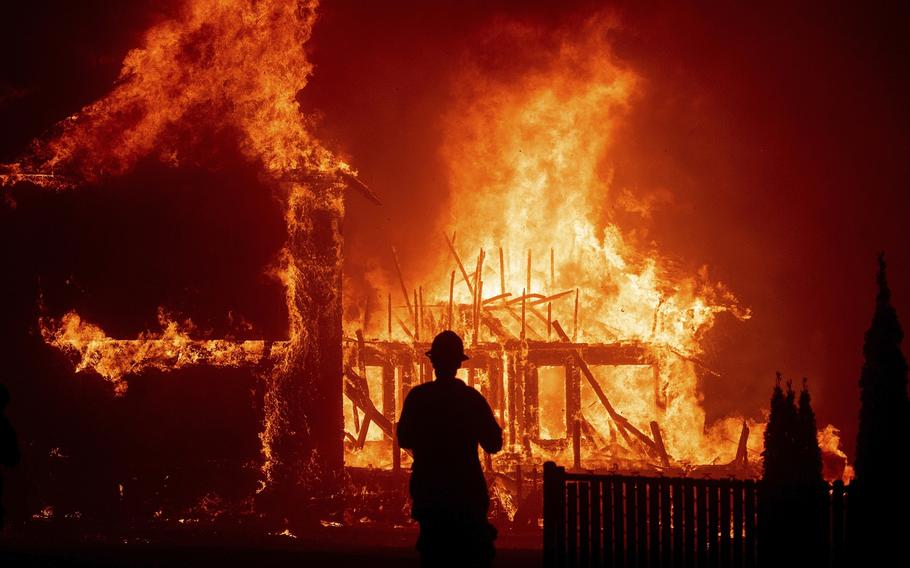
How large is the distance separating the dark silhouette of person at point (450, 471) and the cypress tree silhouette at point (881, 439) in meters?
3.96

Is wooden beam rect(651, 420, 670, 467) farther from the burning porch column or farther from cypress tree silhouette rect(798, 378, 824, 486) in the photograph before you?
cypress tree silhouette rect(798, 378, 824, 486)

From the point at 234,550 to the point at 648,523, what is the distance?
6.22 metres

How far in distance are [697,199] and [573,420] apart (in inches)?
416

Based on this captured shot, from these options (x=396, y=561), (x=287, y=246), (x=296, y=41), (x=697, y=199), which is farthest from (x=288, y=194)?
(x=697, y=199)

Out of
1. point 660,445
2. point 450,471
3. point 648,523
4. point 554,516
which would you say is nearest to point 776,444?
point 648,523

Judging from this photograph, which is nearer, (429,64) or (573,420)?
(573,420)

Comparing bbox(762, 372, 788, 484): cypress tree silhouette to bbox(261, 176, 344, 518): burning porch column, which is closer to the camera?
bbox(762, 372, 788, 484): cypress tree silhouette

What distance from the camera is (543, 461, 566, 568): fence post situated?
8.80 m

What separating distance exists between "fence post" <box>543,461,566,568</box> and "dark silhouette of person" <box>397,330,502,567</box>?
8.29 ft

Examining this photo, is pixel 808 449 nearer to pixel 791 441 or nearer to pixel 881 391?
pixel 791 441

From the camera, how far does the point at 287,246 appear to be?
16406 mm

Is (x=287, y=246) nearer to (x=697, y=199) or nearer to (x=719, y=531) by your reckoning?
(x=719, y=531)

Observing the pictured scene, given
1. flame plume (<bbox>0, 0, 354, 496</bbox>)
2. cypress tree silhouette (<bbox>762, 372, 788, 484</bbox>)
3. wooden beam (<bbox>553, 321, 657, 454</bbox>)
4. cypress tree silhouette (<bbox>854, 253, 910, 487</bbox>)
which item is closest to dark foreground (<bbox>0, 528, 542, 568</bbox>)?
flame plume (<bbox>0, 0, 354, 496</bbox>)

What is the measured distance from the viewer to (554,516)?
8844 mm
